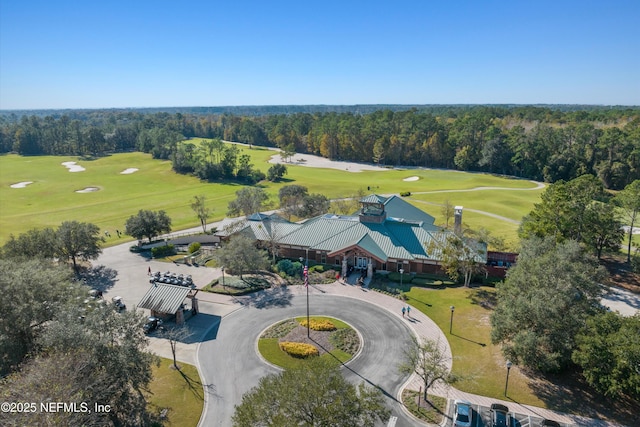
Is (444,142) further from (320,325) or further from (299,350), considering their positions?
A: (299,350)

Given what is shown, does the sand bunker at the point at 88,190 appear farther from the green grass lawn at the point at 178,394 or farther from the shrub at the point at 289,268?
the green grass lawn at the point at 178,394

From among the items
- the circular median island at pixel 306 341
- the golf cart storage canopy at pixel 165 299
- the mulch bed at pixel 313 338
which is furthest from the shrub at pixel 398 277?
the golf cart storage canopy at pixel 165 299

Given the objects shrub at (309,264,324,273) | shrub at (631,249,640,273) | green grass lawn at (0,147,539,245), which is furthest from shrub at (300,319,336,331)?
green grass lawn at (0,147,539,245)

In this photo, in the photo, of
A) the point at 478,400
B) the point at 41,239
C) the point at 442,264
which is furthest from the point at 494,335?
the point at 41,239

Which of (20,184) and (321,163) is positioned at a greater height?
(321,163)

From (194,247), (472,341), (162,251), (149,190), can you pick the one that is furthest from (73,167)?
(472,341)
